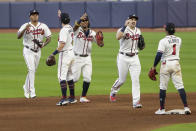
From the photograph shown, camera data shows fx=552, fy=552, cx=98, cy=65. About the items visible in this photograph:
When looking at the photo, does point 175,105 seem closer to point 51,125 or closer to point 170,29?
point 170,29

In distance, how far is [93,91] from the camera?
14289 millimetres

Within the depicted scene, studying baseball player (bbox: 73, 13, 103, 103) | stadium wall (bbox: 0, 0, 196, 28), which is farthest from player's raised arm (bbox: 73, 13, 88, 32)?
stadium wall (bbox: 0, 0, 196, 28)

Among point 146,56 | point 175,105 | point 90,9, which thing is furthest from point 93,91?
point 90,9

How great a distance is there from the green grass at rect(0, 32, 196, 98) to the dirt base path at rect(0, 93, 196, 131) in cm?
196

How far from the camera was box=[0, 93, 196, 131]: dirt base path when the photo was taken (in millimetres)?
9047

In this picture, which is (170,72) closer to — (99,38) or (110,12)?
(99,38)

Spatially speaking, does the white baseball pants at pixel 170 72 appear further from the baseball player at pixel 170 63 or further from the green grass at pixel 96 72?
the green grass at pixel 96 72

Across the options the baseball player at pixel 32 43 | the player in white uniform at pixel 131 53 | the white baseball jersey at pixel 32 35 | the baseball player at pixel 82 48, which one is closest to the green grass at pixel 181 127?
the player in white uniform at pixel 131 53

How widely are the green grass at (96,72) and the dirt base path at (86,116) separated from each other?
1957 mm

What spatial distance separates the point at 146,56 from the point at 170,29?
1294 centimetres

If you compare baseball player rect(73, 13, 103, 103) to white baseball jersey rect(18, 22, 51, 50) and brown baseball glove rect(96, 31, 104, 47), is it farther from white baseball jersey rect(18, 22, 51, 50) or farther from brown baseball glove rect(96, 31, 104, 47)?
white baseball jersey rect(18, 22, 51, 50)

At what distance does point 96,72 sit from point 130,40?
6.86m

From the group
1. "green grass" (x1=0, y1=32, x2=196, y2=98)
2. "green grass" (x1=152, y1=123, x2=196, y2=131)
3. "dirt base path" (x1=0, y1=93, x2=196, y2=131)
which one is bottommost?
"green grass" (x1=152, y1=123, x2=196, y2=131)

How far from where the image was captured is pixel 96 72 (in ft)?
59.2
